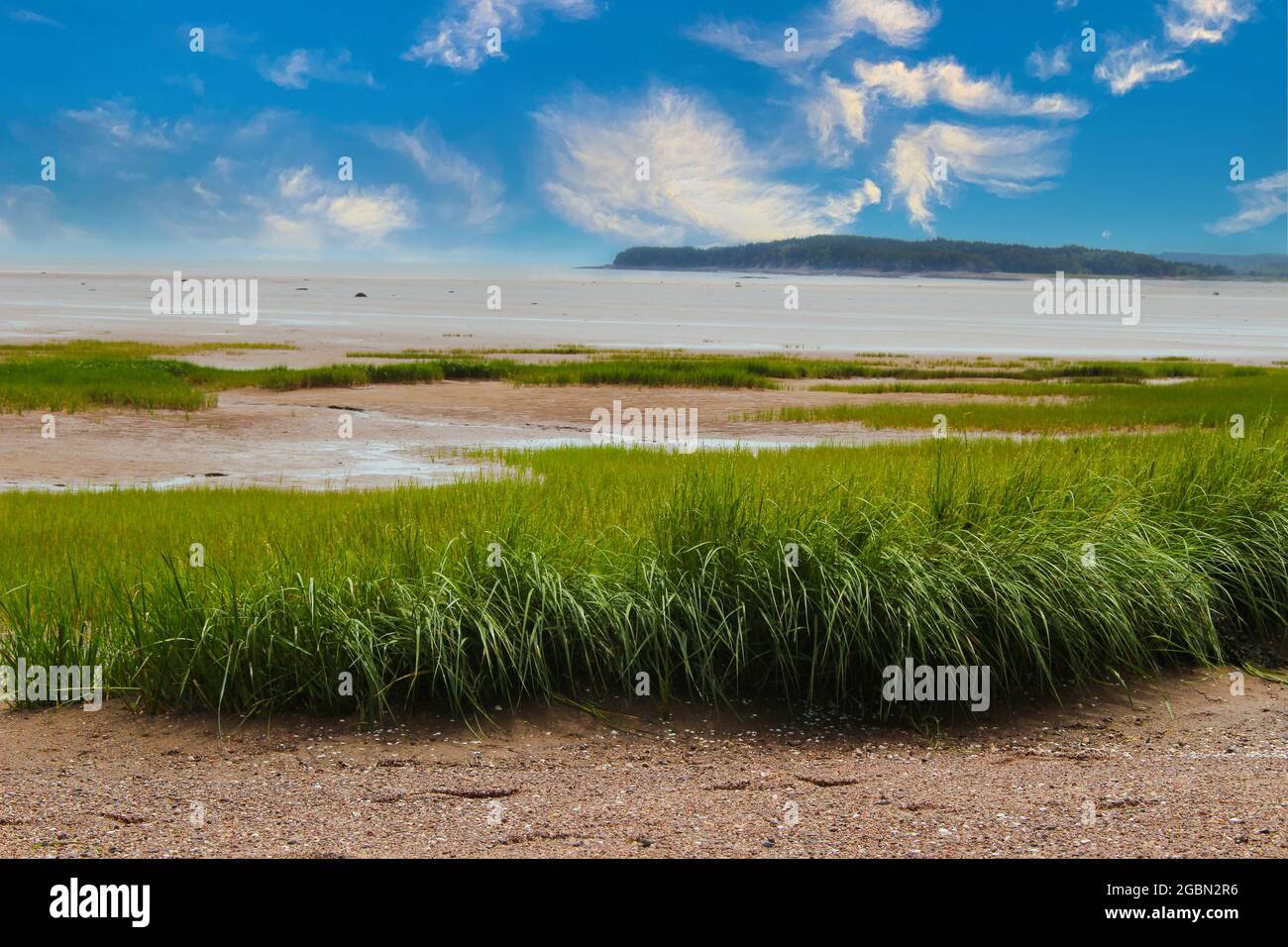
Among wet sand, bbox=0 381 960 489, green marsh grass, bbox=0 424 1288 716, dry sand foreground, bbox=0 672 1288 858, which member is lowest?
dry sand foreground, bbox=0 672 1288 858

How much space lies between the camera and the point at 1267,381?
37.3m

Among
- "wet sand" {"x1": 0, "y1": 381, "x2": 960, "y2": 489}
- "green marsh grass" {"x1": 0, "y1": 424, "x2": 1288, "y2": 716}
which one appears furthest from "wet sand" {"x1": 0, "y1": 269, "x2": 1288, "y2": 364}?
"green marsh grass" {"x1": 0, "y1": 424, "x2": 1288, "y2": 716}

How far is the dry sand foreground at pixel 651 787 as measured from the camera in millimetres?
6230

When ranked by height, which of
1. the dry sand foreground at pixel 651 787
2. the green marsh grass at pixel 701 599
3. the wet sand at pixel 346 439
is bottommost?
the dry sand foreground at pixel 651 787

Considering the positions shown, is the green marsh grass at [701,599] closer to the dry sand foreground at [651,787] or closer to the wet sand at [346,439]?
the dry sand foreground at [651,787]

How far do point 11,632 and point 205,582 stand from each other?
5.32 ft

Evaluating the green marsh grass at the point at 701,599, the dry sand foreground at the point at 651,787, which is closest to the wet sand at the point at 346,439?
the green marsh grass at the point at 701,599

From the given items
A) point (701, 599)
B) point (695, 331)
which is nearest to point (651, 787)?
point (701, 599)

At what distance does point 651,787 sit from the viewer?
23.4 ft

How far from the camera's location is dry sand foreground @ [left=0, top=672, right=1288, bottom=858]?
6.23 m

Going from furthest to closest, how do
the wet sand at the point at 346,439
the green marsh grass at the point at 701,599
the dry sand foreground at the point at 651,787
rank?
the wet sand at the point at 346,439 < the green marsh grass at the point at 701,599 < the dry sand foreground at the point at 651,787

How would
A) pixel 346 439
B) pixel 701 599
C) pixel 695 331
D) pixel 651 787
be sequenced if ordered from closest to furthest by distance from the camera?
pixel 651 787 → pixel 701 599 → pixel 346 439 → pixel 695 331

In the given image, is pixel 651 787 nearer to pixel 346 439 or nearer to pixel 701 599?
pixel 701 599

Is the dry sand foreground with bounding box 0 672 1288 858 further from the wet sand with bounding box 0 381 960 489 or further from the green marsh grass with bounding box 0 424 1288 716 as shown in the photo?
the wet sand with bounding box 0 381 960 489
